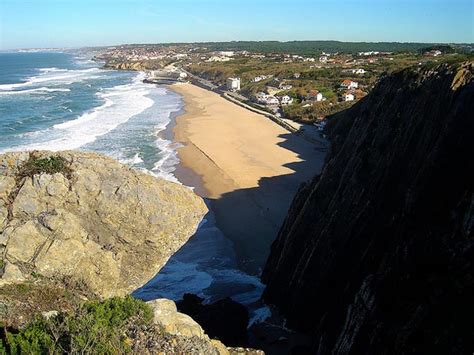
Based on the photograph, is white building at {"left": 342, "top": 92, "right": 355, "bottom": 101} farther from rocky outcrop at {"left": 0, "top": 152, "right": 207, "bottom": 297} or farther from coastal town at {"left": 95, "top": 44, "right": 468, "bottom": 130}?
rocky outcrop at {"left": 0, "top": 152, "right": 207, "bottom": 297}

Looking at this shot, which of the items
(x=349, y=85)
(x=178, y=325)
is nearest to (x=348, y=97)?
(x=349, y=85)

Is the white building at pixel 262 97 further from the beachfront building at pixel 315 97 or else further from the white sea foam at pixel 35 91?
the white sea foam at pixel 35 91

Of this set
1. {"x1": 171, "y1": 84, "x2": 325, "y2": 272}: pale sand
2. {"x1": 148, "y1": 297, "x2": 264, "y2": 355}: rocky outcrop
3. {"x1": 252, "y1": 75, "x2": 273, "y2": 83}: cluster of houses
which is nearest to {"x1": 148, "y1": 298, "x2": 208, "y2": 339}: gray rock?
{"x1": 148, "y1": 297, "x2": 264, "y2": 355}: rocky outcrop

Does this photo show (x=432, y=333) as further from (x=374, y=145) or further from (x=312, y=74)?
(x=312, y=74)

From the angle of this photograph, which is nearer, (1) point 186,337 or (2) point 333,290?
(1) point 186,337

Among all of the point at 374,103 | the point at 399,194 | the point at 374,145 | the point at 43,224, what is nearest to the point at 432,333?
the point at 399,194

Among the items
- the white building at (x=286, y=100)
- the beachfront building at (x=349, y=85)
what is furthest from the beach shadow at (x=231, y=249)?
the beachfront building at (x=349, y=85)
